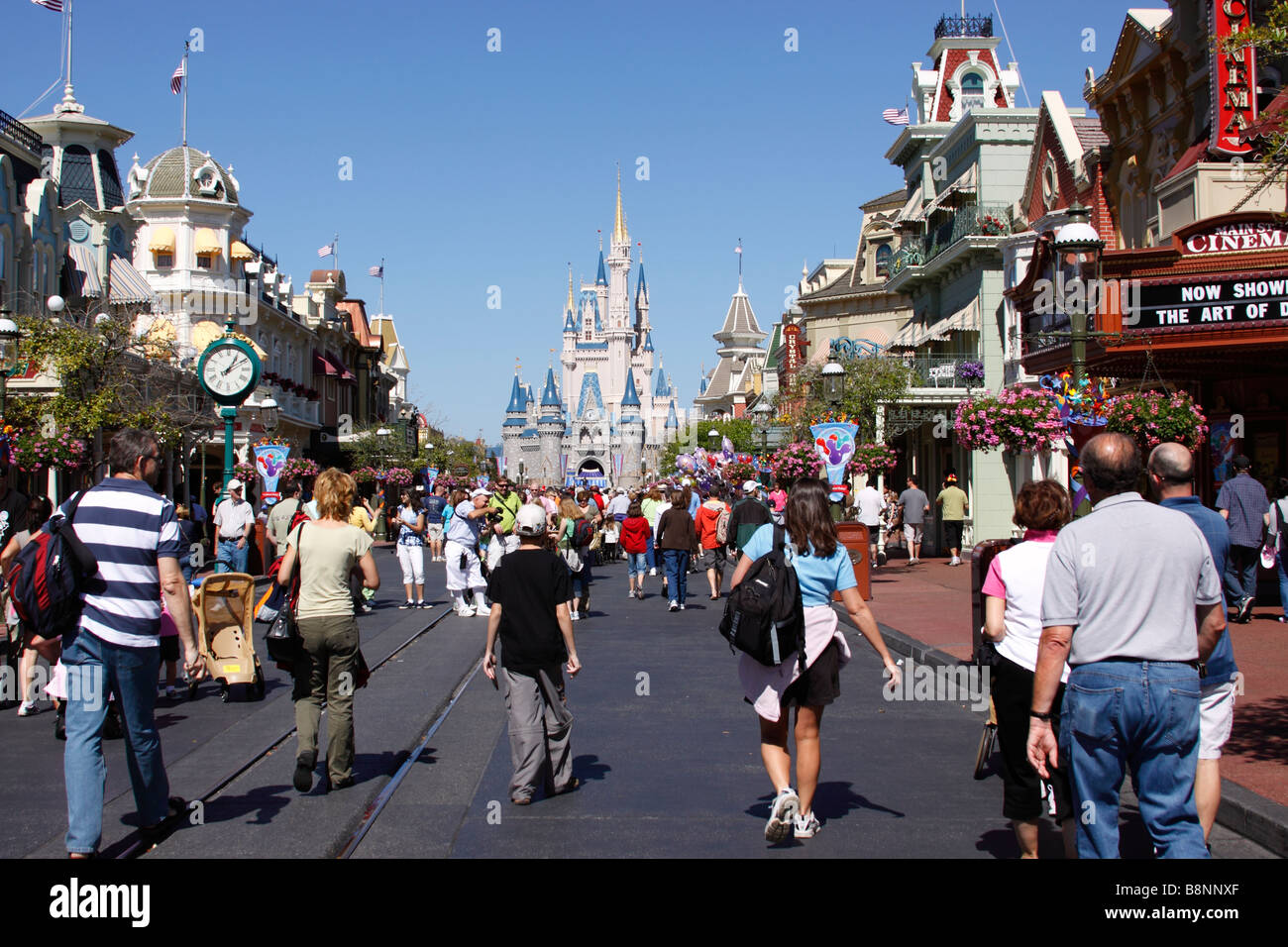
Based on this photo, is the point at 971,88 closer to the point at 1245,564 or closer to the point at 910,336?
the point at 910,336

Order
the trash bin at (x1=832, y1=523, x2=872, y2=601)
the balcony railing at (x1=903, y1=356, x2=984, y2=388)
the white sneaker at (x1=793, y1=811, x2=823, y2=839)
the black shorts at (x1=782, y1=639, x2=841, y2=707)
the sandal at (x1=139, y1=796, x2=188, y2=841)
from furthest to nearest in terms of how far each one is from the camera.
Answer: the balcony railing at (x1=903, y1=356, x2=984, y2=388) < the trash bin at (x1=832, y1=523, x2=872, y2=601) < the black shorts at (x1=782, y1=639, x2=841, y2=707) < the white sneaker at (x1=793, y1=811, x2=823, y2=839) < the sandal at (x1=139, y1=796, x2=188, y2=841)

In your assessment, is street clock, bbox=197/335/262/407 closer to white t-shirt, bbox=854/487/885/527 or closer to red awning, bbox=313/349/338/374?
white t-shirt, bbox=854/487/885/527

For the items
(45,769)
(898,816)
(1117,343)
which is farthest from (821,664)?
(1117,343)

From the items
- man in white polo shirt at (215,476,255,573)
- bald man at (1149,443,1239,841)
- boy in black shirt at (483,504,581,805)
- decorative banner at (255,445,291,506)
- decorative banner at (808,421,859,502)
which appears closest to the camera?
bald man at (1149,443,1239,841)

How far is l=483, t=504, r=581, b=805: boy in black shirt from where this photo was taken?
22.3 ft

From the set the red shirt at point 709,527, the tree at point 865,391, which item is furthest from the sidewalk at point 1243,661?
the tree at point 865,391

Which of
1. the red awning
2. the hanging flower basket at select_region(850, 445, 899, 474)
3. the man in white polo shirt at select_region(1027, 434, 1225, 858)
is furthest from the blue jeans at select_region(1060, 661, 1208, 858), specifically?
the red awning

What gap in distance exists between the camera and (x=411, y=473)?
4497 cm

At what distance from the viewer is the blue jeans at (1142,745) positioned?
4109 millimetres

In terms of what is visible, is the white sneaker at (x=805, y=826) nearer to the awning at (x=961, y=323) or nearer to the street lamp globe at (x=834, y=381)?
the street lamp globe at (x=834, y=381)
